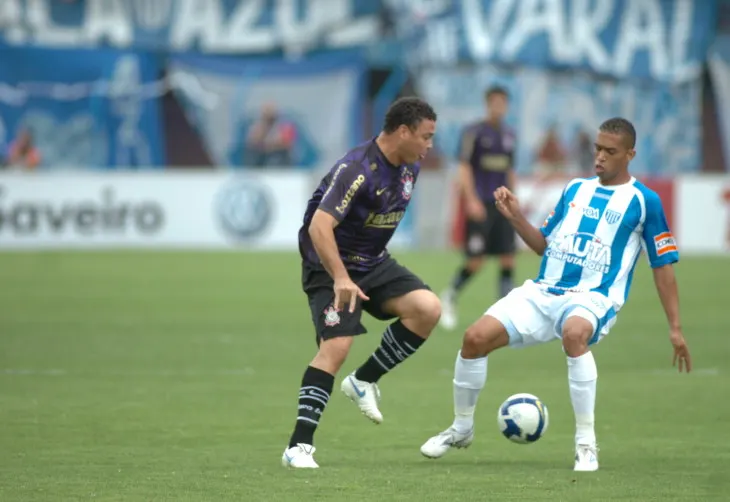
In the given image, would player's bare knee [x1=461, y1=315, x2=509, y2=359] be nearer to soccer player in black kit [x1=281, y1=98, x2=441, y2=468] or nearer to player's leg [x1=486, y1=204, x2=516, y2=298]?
soccer player in black kit [x1=281, y1=98, x2=441, y2=468]

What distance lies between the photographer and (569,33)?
32500 millimetres

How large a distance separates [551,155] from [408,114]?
22511 millimetres

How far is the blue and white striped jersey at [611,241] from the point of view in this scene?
26.4 feet

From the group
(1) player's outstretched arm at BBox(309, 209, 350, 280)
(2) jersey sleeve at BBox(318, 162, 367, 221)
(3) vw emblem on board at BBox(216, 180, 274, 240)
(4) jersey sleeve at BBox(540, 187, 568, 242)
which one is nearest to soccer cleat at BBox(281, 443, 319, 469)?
(1) player's outstretched arm at BBox(309, 209, 350, 280)

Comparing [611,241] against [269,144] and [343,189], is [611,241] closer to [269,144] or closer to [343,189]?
[343,189]

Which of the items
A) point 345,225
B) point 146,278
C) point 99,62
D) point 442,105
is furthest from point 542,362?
point 99,62

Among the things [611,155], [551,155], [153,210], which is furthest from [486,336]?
[551,155]

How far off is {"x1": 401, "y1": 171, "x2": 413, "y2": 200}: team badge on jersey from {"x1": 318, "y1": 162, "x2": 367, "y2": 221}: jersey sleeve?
351 mm

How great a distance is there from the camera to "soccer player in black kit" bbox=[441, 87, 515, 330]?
51.9 ft

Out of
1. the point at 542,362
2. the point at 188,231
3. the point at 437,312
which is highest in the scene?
the point at 437,312

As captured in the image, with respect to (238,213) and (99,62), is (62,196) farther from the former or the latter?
(99,62)

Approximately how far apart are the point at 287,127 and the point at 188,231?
5715mm

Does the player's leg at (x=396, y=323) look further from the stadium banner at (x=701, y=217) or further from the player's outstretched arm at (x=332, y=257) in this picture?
the stadium banner at (x=701, y=217)

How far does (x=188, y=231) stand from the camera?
2691 cm
